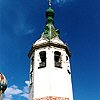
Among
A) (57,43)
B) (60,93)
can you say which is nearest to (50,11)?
(57,43)

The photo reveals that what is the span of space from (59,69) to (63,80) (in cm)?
109

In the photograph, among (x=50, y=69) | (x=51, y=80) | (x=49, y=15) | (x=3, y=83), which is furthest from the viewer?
(x=49, y=15)

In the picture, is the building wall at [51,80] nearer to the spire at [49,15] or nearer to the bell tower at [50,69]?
the bell tower at [50,69]

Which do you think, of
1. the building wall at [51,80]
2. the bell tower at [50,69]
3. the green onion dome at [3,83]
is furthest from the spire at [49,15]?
the green onion dome at [3,83]

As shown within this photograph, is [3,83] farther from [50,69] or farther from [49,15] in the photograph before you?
[49,15]

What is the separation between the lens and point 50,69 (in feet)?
95.3

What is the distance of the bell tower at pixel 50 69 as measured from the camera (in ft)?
92.7

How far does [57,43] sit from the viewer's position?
100 feet

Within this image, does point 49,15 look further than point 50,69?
Yes

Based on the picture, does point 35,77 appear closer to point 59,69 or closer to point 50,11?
point 59,69

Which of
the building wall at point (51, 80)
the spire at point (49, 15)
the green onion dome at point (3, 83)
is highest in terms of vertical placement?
the spire at point (49, 15)

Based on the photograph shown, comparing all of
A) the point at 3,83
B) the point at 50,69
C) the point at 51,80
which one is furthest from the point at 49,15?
the point at 3,83

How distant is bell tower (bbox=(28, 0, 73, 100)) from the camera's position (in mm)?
28250

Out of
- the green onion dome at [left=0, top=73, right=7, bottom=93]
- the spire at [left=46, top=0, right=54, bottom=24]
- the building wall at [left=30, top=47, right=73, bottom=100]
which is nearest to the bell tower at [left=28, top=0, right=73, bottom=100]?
the building wall at [left=30, top=47, right=73, bottom=100]
